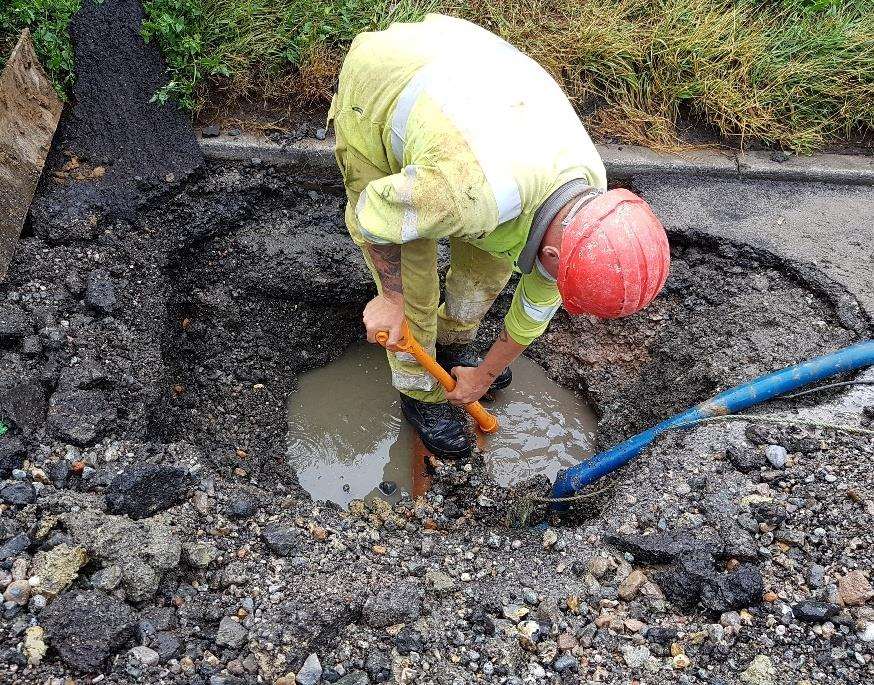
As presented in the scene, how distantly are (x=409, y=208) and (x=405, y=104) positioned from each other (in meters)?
0.38

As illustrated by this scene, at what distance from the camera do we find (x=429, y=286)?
264 centimetres

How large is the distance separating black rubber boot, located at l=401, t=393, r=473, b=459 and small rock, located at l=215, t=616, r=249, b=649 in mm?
1336

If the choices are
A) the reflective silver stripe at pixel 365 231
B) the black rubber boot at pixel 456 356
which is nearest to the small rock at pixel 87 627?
the reflective silver stripe at pixel 365 231

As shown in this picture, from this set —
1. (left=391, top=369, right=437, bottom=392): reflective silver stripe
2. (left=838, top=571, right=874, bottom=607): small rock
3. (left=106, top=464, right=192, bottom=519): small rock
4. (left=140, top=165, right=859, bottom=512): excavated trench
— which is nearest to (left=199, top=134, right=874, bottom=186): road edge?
(left=140, top=165, right=859, bottom=512): excavated trench

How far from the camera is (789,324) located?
326cm

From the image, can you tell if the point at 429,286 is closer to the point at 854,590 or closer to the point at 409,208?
the point at 409,208

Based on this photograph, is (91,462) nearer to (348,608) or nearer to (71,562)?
(71,562)

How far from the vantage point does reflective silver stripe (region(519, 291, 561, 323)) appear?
258cm

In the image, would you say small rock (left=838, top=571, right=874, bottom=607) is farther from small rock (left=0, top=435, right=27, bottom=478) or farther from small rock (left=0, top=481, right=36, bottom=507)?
small rock (left=0, top=435, right=27, bottom=478)

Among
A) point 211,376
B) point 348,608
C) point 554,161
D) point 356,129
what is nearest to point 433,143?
point 554,161

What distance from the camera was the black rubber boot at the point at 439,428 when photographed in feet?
10.8

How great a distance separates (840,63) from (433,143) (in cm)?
348

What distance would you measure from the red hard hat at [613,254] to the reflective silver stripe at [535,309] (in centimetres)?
51

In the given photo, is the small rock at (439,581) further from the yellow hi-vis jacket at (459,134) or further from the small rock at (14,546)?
the small rock at (14,546)
